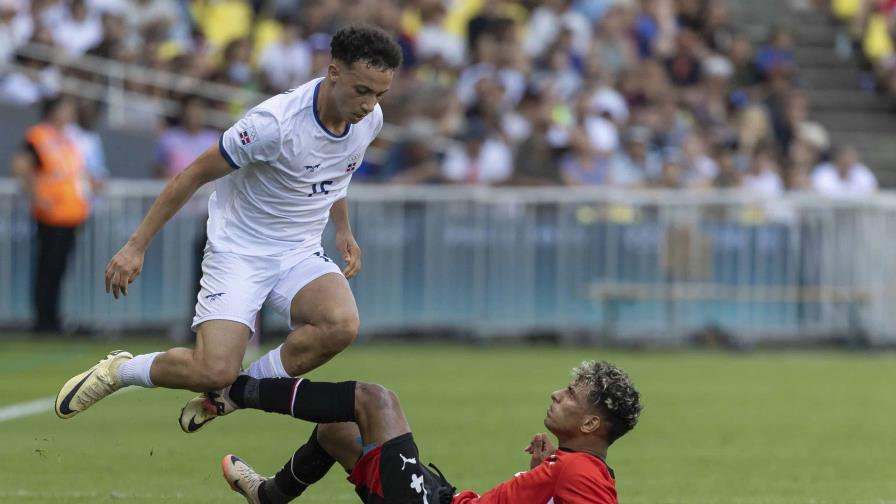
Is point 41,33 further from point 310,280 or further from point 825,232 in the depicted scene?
point 310,280

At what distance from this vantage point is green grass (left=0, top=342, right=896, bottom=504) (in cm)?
881

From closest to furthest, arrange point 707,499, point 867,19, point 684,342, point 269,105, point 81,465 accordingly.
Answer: point 269,105 → point 707,499 → point 81,465 → point 684,342 → point 867,19

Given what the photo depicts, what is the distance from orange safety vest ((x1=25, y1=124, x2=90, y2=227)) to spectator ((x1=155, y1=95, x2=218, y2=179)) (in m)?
0.99

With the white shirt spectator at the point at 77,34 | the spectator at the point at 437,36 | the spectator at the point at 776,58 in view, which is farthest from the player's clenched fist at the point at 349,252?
the spectator at the point at 776,58

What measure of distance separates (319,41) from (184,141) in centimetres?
322

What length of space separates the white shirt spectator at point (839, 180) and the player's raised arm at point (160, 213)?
14343 mm

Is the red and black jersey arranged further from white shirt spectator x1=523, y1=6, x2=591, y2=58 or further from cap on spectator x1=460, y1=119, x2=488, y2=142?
white shirt spectator x1=523, y1=6, x2=591, y2=58

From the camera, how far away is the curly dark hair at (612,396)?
655 cm

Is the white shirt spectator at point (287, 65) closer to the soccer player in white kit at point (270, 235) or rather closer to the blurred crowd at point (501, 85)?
the blurred crowd at point (501, 85)

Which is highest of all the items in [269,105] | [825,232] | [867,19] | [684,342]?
[867,19]

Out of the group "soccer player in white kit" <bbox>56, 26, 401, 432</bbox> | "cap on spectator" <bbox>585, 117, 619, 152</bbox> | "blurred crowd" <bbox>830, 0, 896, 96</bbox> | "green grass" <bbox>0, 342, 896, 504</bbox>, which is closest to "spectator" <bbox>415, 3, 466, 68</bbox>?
"cap on spectator" <bbox>585, 117, 619, 152</bbox>

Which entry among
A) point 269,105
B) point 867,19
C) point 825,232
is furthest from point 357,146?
point 867,19

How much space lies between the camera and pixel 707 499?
8461 millimetres

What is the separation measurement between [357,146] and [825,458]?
3.88 meters
